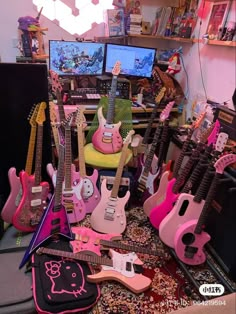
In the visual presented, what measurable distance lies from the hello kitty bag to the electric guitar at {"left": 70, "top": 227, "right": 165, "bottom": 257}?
84mm

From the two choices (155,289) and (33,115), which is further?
(33,115)

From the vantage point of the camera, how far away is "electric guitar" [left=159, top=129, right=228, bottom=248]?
143 centimetres

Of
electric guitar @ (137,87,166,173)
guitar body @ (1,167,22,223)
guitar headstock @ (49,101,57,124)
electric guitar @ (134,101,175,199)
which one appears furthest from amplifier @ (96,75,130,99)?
guitar body @ (1,167,22,223)

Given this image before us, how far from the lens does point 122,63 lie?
2219 mm

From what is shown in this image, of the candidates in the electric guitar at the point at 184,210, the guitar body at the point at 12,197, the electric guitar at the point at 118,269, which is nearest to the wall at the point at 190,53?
the electric guitar at the point at 184,210

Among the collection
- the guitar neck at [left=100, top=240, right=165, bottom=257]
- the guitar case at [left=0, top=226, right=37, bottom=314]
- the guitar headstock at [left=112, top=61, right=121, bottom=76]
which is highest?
the guitar headstock at [left=112, top=61, right=121, bottom=76]

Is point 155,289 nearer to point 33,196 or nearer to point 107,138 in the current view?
point 33,196

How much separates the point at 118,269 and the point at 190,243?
43 cm

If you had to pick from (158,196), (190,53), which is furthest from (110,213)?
(190,53)

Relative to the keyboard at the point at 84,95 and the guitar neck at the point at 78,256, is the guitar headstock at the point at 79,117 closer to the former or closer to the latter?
the keyboard at the point at 84,95

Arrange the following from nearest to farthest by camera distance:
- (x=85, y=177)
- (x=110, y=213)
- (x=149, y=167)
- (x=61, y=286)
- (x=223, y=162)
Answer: (x=61, y=286)
(x=223, y=162)
(x=110, y=213)
(x=85, y=177)
(x=149, y=167)

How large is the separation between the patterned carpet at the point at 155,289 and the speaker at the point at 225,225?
0.37 feet

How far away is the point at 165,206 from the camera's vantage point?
1.62 metres

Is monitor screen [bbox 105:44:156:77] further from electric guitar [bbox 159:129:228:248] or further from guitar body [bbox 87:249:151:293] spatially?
guitar body [bbox 87:249:151:293]
